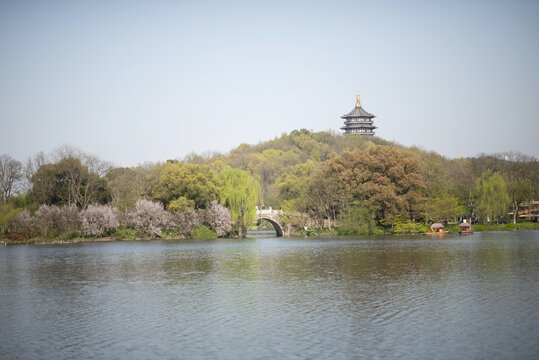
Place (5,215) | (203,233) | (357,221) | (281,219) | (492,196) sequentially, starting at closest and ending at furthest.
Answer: (5,215) < (203,233) < (357,221) < (492,196) < (281,219)

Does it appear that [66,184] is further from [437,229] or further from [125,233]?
[437,229]

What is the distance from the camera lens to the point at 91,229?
52.3m

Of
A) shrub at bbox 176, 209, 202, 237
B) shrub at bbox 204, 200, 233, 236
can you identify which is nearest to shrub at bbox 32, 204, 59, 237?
shrub at bbox 176, 209, 202, 237

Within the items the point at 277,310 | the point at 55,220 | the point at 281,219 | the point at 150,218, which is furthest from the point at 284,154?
the point at 277,310

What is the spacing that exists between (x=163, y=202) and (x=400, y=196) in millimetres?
24327

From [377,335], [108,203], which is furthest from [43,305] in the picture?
[108,203]

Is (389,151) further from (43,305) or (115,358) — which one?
(115,358)

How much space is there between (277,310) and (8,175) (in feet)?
164

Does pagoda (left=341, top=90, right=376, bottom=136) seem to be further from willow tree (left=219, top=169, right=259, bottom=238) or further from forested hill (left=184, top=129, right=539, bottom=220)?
willow tree (left=219, top=169, right=259, bottom=238)

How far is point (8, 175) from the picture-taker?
2267 inches

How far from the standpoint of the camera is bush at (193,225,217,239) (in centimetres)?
5523

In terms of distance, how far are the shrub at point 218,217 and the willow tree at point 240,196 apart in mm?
878

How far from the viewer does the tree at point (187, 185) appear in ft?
178

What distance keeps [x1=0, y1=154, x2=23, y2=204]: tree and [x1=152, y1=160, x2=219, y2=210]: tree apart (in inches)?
594
